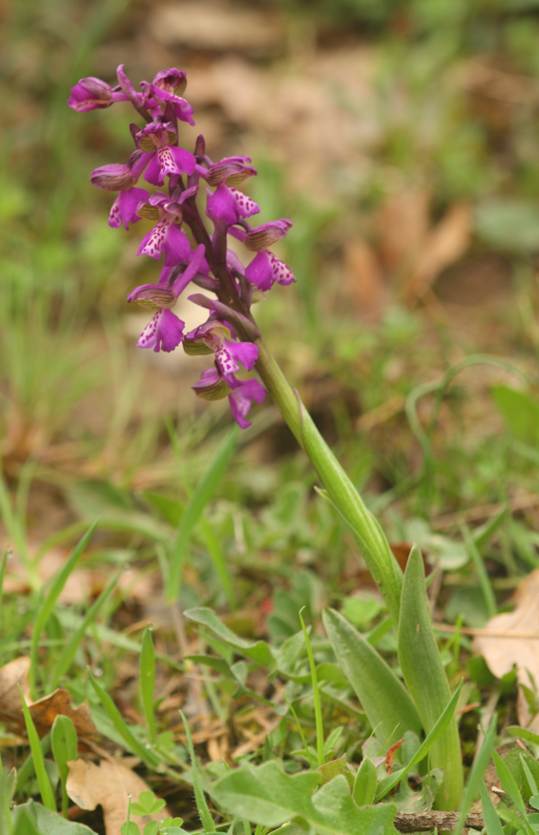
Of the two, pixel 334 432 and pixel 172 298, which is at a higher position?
pixel 172 298

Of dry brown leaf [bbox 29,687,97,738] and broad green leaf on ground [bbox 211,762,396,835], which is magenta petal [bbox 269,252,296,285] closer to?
broad green leaf on ground [bbox 211,762,396,835]

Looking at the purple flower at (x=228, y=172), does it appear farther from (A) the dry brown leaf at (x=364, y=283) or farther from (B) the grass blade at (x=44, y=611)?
(A) the dry brown leaf at (x=364, y=283)

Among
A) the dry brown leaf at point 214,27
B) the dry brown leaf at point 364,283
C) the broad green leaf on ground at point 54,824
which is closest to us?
the broad green leaf on ground at point 54,824

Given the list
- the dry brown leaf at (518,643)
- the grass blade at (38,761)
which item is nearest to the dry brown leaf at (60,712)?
the grass blade at (38,761)

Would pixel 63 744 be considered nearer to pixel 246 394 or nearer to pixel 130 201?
pixel 246 394

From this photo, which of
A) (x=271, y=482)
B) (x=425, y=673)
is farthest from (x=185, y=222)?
(x=271, y=482)

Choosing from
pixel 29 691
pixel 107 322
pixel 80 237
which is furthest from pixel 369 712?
pixel 80 237

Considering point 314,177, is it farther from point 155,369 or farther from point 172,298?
point 172,298
